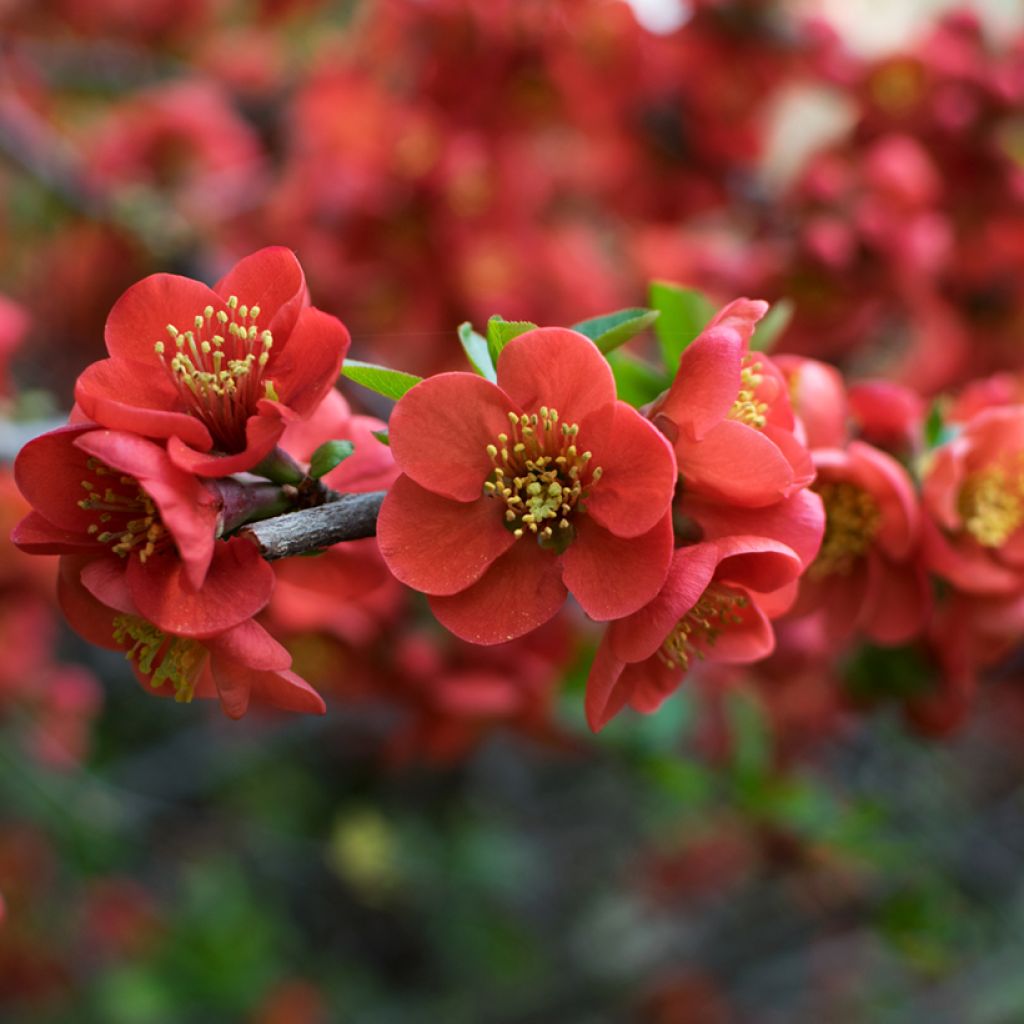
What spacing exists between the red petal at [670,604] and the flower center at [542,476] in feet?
0.21

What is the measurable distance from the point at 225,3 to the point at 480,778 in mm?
2172

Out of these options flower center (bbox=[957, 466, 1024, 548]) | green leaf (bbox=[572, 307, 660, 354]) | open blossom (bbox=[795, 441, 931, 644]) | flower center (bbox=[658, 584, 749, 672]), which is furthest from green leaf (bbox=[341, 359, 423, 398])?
flower center (bbox=[957, 466, 1024, 548])

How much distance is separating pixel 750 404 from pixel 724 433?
0.23 ft

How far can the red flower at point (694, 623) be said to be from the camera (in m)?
0.55

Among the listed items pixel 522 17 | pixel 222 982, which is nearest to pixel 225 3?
pixel 522 17

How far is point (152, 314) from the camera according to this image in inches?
23.4

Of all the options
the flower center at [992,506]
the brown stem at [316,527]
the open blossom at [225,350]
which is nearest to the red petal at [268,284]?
the open blossom at [225,350]

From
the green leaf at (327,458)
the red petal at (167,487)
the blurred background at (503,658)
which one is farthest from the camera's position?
the blurred background at (503,658)

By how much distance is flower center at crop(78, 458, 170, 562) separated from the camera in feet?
Answer: 1.84

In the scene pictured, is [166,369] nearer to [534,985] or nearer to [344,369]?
[344,369]

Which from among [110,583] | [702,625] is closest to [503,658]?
[702,625]

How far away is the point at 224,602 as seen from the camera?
0.53m

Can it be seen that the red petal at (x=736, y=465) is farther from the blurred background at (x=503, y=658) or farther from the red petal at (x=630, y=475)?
the blurred background at (x=503, y=658)

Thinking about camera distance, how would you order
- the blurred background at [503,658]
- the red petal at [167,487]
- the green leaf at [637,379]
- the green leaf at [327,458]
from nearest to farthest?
the red petal at [167,487] < the green leaf at [327,458] < the green leaf at [637,379] < the blurred background at [503,658]
